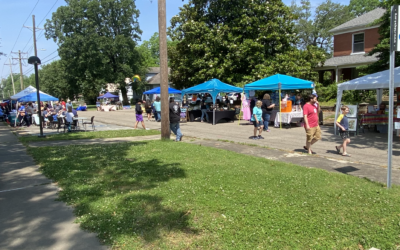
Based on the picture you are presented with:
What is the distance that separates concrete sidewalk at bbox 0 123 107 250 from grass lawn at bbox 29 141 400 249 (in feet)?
0.58

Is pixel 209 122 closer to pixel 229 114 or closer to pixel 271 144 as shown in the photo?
pixel 229 114

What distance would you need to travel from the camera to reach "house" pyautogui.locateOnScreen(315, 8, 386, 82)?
993 inches

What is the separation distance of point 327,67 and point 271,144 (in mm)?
19932

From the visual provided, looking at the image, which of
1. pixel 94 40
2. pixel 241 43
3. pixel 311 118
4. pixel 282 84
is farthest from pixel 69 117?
pixel 94 40

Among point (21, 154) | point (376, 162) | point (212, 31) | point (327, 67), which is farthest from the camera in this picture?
point (327, 67)

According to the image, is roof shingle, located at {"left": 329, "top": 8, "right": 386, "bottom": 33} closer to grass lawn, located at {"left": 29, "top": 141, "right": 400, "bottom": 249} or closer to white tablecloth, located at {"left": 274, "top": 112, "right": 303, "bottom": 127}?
white tablecloth, located at {"left": 274, "top": 112, "right": 303, "bottom": 127}

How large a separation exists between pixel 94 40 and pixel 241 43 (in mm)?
31019

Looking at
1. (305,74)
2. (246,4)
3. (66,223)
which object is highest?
(246,4)

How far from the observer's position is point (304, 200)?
4555 mm

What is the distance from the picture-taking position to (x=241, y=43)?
73.4 feet

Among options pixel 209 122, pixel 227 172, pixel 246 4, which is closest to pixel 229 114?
pixel 209 122

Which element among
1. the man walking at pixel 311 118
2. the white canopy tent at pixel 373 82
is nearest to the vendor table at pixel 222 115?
the white canopy tent at pixel 373 82

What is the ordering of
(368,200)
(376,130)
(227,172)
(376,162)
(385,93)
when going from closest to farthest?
(368,200)
(227,172)
(376,162)
(376,130)
(385,93)

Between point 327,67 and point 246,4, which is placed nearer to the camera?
point 246,4
